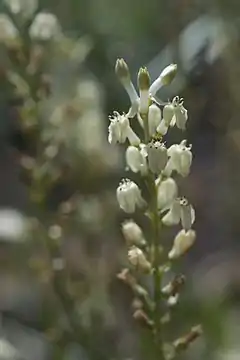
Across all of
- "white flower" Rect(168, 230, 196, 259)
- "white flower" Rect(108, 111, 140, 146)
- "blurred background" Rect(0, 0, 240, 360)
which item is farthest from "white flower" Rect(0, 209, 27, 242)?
"white flower" Rect(108, 111, 140, 146)

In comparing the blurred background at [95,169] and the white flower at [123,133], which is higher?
Answer: the blurred background at [95,169]

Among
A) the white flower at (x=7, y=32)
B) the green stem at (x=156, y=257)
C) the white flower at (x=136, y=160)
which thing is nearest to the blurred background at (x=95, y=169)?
the white flower at (x=7, y=32)

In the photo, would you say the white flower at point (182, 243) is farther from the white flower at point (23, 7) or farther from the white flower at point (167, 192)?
the white flower at point (23, 7)

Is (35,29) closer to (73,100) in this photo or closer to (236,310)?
(73,100)

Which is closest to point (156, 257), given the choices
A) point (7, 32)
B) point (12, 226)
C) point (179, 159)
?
point (179, 159)

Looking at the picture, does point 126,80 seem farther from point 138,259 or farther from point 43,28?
point 43,28
